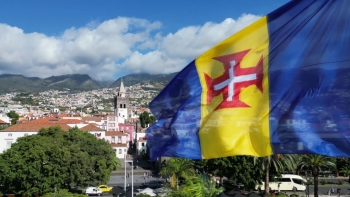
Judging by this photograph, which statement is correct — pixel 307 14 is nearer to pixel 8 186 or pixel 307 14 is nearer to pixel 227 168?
pixel 227 168

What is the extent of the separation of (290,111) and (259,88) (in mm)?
660

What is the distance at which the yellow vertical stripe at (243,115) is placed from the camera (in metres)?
6.12

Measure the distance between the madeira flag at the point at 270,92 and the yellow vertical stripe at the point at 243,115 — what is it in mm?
16

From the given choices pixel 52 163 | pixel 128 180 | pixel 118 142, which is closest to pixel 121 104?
pixel 118 142

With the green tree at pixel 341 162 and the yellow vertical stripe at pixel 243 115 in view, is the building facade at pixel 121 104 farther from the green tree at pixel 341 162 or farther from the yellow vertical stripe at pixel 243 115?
the yellow vertical stripe at pixel 243 115

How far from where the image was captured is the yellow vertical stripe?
6117 millimetres

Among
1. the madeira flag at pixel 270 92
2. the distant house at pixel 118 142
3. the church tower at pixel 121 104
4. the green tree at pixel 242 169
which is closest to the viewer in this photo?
the madeira flag at pixel 270 92

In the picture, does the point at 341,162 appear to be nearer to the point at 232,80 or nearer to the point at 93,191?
the point at 93,191

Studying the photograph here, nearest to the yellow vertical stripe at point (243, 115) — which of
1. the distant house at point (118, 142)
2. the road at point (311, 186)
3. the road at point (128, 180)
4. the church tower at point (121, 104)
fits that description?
the road at point (311, 186)

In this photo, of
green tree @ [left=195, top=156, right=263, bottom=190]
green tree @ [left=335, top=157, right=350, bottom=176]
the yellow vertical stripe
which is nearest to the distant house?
green tree @ [left=335, top=157, right=350, bottom=176]

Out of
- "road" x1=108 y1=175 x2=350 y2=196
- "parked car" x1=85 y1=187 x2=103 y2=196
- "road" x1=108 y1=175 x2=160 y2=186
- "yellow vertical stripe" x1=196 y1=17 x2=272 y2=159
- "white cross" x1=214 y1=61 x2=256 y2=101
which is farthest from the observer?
"road" x1=108 y1=175 x2=160 y2=186

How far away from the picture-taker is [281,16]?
5.95 m

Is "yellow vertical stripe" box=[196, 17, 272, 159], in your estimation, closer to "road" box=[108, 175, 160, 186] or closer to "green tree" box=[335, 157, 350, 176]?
"road" box=[108, 175, 160, 186]

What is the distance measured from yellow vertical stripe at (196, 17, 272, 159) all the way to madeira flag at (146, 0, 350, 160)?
2 centimetres
